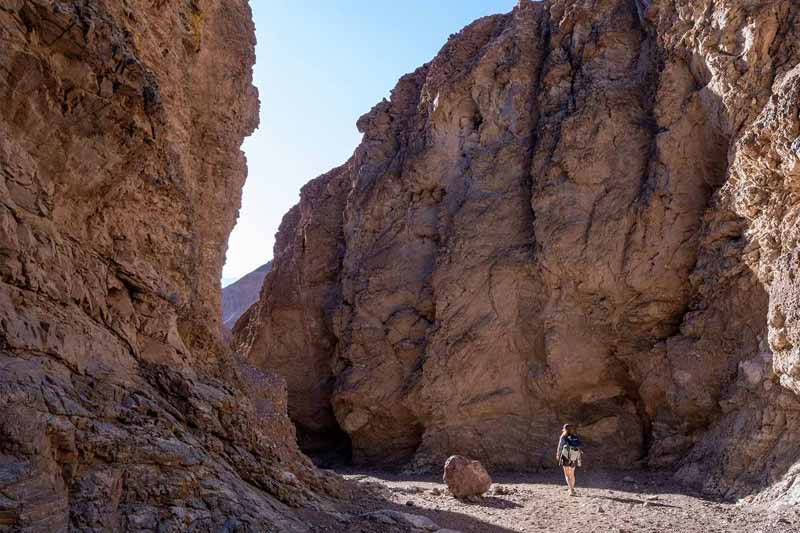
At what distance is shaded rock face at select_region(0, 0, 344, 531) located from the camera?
5.01 metres

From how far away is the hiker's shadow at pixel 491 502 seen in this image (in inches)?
409

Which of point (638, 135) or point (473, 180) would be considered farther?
point (473, 180)

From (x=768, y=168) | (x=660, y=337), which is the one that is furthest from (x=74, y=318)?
(x=660, y=337)

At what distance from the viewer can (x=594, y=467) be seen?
14680mm

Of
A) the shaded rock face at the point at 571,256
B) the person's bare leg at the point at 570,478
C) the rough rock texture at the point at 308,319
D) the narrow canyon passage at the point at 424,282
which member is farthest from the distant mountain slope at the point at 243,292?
the person's bare leg at the point at 570,478

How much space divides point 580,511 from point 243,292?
192 feet

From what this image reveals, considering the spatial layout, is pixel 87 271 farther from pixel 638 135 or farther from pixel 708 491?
pixel 638 135

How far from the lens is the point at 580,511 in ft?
32.3

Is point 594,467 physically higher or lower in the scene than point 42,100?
lower

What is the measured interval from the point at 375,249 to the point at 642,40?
32.6 ft

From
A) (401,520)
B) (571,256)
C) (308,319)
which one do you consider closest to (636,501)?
(401,520)

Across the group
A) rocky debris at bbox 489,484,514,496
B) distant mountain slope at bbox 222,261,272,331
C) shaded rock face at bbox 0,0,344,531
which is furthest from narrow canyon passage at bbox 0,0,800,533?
distant mountain slope at bbox 222,261,272,331

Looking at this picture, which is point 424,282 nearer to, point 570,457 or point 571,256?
point 571,256

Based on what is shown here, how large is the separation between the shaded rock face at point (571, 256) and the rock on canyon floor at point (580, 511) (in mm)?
1132
